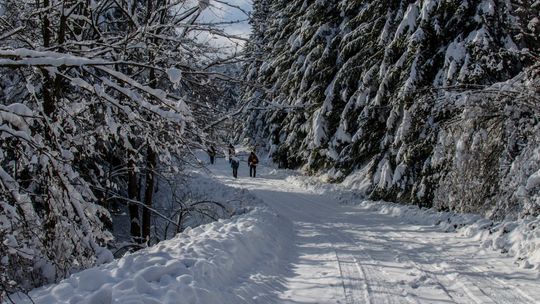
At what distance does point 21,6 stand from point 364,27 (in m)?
14.4

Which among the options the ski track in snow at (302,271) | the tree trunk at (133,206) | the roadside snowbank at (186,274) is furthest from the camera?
the tree trunk at (133,206)

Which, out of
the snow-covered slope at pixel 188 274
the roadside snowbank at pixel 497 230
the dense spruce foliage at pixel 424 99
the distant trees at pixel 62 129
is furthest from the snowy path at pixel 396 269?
the distant trees at pixel 62 129

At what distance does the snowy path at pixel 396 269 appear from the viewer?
583 centimetres

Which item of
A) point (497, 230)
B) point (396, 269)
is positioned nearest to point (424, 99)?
point (497, 230)

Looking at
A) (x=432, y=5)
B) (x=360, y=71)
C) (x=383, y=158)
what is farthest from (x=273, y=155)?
(x=432, y=5)

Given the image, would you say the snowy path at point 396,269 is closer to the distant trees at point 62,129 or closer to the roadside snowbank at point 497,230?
the roadside snowbank at point 497,230

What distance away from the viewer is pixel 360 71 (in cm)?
1898

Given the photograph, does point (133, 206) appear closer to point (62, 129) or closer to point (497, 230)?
point (62, 129)

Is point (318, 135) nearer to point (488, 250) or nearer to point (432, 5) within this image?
point (432, 5)

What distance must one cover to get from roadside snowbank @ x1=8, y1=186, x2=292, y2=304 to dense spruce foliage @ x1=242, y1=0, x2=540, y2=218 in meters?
2.09

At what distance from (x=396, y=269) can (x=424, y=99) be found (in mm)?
5945

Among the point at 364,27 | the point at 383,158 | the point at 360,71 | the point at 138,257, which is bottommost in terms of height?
the point at 138,257

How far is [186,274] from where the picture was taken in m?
5.24

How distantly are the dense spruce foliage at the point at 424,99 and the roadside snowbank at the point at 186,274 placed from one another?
209cm
